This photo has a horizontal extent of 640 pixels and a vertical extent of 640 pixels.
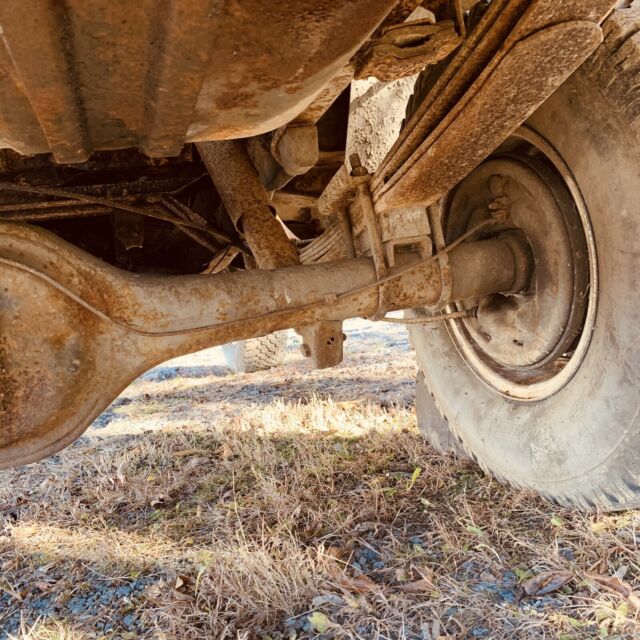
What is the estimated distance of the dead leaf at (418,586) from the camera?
152 centimetres

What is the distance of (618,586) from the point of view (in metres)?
1.40

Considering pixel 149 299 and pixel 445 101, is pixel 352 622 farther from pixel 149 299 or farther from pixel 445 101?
pixel 445 101

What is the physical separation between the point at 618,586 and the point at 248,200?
62.5 inches

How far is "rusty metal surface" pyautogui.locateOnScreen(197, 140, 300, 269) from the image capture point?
6.34 ft

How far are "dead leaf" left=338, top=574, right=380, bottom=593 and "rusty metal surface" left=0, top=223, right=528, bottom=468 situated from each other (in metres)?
0.76

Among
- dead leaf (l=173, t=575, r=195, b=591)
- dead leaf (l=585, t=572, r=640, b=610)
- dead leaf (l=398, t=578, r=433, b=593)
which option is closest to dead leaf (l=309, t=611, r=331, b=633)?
dead leaf (l=398, t=578, r=433, b=593)

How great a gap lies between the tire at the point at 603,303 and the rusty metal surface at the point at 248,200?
0.88 metres

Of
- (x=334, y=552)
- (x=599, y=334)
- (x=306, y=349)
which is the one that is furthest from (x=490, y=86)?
(x=334, y=552)

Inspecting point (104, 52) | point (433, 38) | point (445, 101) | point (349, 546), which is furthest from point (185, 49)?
point (349, 546)

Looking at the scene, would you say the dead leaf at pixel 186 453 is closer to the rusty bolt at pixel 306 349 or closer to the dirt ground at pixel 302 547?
the dirt ground at pixel 302 547

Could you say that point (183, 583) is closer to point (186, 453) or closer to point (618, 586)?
point (618, 586)

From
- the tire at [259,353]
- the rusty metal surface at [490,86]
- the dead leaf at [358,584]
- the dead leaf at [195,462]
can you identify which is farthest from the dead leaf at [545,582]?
the tire at [259,353]

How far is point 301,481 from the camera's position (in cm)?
234

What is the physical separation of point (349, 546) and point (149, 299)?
1.00 metres
